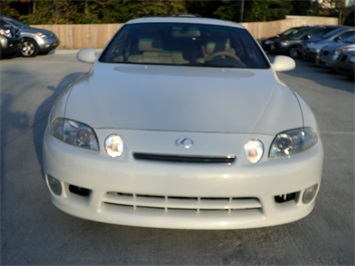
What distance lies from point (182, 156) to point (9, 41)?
565 inches

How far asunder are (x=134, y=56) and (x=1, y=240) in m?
2.11

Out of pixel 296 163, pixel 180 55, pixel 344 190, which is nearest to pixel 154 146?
pixel 296 163

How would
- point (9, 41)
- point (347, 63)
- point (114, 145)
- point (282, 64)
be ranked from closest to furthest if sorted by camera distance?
point (114, 145) → point (282, 64) → point (347, 63) → point (9, 41)

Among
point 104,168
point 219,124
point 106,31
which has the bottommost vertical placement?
point 106,31

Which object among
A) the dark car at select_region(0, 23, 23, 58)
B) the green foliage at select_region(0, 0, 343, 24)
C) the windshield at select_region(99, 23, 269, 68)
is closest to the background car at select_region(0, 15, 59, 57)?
the dark car at select_region(0, 23, 23, 58)

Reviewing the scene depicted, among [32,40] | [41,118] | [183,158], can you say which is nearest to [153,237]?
[183,158]

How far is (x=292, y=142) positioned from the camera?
3154 millimetres

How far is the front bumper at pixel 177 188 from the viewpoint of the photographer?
2.87 metres

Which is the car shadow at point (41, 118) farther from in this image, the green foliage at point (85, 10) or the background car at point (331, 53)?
the green foliage at point (85, 10)

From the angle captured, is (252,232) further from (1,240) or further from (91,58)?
(91,58)

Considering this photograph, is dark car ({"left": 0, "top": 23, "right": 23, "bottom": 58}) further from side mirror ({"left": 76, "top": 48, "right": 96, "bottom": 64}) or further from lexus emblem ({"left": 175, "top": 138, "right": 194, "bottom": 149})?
lexus emblem ({"left": 175, "top": 138, "right": 194, "bottom": 149})

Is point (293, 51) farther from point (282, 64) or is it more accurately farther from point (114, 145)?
point (114, 145)

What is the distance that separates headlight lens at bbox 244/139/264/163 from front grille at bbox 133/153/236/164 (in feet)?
0.36

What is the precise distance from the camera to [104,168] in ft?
9.55
